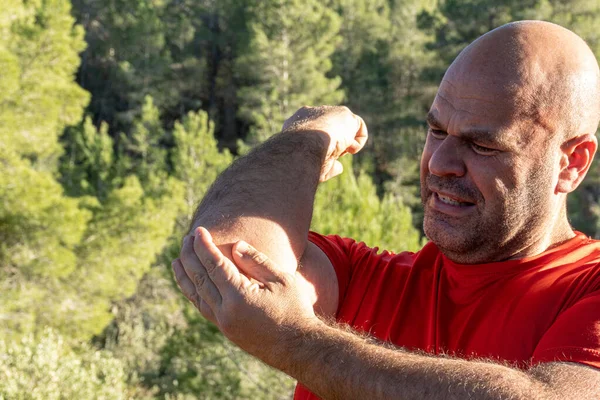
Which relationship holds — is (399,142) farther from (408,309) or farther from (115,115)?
(408,309)

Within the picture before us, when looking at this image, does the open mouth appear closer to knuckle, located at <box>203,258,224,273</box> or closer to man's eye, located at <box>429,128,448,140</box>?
man's eye, located at <box>429,128,448,140</box>

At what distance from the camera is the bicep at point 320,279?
157 cm

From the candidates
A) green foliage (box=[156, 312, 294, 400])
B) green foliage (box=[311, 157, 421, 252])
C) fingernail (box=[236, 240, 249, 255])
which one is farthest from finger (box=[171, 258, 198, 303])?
green foliage (box=[156, 312, 294, 400])

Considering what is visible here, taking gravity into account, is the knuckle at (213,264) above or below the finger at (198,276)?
above

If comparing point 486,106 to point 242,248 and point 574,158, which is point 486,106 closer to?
point 574,158

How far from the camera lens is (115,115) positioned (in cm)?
2928

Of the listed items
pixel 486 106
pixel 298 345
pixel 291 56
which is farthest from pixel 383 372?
pixel 291 56

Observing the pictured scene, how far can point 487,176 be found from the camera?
4.43ft

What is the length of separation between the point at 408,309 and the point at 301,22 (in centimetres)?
2350

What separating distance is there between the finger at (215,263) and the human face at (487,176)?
0.37m

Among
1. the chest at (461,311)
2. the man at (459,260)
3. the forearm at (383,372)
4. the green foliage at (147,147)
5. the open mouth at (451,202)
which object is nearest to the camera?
the forearm at (383,372)

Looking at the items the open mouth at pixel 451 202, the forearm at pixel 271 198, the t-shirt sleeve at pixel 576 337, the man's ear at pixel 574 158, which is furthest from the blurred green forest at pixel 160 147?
the t-shirt sleeve at pixel 576 337

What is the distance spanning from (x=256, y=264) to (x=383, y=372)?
0.34 meters

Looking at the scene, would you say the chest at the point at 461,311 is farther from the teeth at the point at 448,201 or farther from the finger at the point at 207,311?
the finger at the point at 207,311
